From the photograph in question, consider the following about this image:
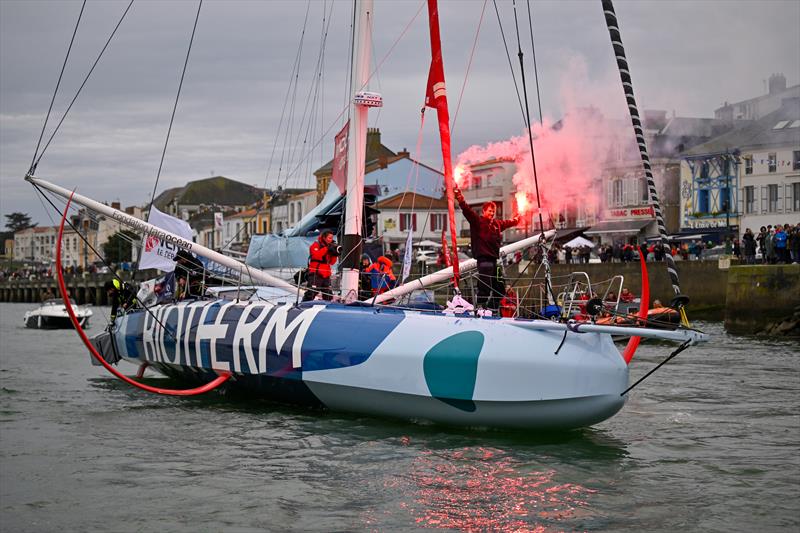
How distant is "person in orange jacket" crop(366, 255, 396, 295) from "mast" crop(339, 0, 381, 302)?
0.73 meters

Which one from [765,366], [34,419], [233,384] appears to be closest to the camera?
[34,419]

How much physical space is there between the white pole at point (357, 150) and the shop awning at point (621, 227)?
4472 centimetres

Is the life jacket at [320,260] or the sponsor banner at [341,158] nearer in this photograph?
the life jacket at [320,260]

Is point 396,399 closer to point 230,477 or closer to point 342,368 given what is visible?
point 342,368

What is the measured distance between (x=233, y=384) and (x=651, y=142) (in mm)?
50965

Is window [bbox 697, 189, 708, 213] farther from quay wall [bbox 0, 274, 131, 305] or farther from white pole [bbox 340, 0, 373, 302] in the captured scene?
white pole [bbox 340, 0, 373, 302]

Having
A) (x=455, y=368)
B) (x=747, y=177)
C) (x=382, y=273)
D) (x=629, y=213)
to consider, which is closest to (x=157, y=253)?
(x=382, y=273)

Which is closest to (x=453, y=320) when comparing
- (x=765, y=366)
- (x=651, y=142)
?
(x=765, y=366)

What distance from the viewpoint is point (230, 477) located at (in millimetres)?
9633

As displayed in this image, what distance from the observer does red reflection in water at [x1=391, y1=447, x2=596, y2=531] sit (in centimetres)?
809

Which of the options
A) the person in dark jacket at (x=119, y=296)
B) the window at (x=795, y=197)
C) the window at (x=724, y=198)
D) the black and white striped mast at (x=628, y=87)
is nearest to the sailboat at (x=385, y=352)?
the black and white striped mast at (x=628, y=87)

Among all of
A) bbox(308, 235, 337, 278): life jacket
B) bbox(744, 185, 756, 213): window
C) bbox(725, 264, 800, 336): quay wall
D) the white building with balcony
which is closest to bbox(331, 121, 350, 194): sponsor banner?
bbox(308, 235, 337, 278): life jacket

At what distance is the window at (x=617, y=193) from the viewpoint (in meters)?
61.0

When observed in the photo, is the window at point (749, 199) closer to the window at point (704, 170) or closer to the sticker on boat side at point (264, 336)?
the window at point (704, 170)
